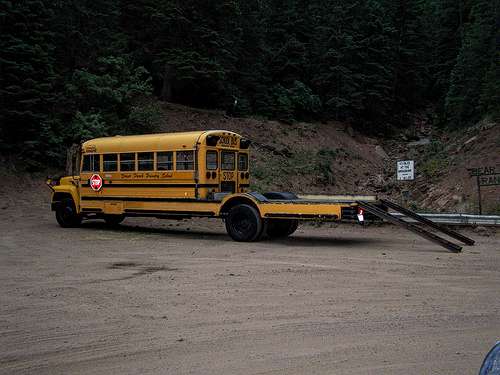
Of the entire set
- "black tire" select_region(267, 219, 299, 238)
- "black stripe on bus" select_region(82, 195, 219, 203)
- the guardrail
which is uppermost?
"black stripe on bus" select_region(82, 195, 219, 203)

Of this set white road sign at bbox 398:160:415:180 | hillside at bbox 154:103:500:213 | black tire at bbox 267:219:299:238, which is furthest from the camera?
hillside at bbox 154:103:500:213

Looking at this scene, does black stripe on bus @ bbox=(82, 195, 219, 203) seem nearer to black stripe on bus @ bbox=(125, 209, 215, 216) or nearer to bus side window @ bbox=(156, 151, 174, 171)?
black stripe on bus @ bbox=(125, 209, 215, 216)

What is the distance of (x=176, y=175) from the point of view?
15.0 meters

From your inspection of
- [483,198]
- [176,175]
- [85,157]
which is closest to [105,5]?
[85,157]

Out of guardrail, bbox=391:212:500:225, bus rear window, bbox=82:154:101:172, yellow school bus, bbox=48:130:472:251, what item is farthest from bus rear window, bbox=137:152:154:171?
guardrail, bbox=391:212:500:225

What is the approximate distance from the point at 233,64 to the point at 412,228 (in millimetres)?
28584

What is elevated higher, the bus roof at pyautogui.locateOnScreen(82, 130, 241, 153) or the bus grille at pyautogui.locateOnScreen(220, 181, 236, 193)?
the bus roof at pyautogui.locateOnScreen(82, 130, 241, 153)

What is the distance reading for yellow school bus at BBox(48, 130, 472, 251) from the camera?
44.2ft

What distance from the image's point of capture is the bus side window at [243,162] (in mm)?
15883

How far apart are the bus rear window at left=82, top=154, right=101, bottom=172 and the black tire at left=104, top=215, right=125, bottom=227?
6.51 ft

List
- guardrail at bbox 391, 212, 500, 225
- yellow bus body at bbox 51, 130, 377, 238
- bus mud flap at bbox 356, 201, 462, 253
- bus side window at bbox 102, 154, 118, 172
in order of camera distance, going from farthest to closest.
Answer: bus side window at bbox 102, 154, 118, 172 → guardrail at bbox 391, 212, 500, 225 → yellow bus body at bbox 51, 130, 377, 238 → bus mud flap at bbox 356, 201, 462, 253

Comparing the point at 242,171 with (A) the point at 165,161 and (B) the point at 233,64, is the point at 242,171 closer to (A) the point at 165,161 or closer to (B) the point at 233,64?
(A) the point at 165,161

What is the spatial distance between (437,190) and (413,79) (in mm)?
29873

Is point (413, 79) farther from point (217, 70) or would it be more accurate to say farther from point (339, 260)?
point (339, 260)
